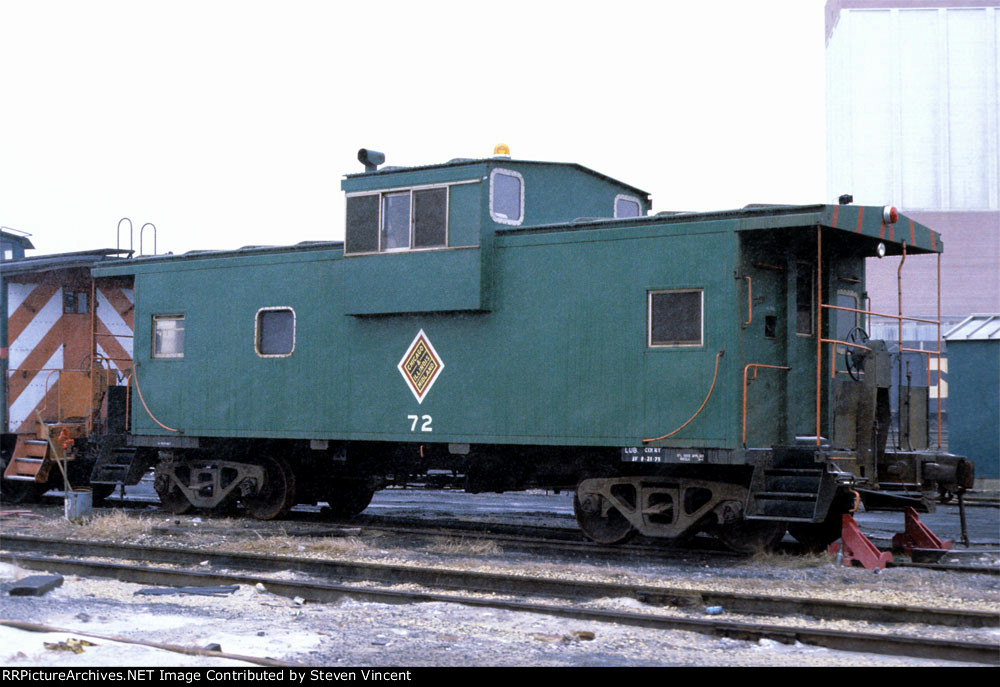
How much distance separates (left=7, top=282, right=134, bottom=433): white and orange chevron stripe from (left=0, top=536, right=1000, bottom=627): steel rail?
4.45 metres

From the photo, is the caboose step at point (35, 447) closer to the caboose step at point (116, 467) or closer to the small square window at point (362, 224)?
the caboose step at point (116, 467)

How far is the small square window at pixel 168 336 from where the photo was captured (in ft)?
47.7

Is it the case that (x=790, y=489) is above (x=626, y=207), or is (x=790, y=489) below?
below

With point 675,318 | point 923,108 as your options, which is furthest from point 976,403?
point 923,108

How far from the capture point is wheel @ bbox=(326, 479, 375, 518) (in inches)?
579

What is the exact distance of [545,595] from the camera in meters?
8.63

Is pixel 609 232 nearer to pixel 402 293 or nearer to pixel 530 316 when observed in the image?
pixel 530 316

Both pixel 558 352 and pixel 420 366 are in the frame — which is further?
pixel 420 366

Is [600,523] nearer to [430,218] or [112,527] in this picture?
[430,218]

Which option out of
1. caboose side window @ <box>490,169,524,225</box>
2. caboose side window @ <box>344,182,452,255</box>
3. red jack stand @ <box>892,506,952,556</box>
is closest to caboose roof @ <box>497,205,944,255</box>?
caboose side window @ <box>490,169,524,225</box>

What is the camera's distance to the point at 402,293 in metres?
12.1

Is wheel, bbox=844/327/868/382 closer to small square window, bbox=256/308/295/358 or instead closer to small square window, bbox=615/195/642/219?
small square window, bbox=615/195/642/219

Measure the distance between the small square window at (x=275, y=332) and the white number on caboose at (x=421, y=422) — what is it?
6.70 ft

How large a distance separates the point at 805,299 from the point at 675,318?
161 cm
